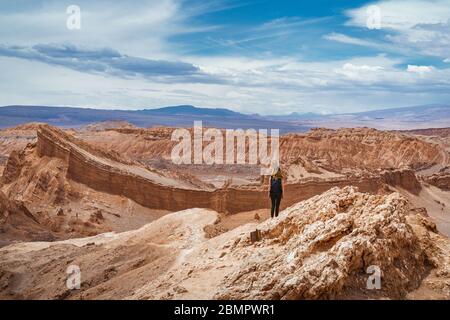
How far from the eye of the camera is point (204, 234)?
520 inches

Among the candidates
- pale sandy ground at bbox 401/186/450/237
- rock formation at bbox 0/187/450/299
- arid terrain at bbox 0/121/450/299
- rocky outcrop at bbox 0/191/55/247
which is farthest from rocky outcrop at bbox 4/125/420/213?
rock formation at bbox 0/187/450/299

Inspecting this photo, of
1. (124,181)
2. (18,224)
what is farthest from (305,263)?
(124,181)

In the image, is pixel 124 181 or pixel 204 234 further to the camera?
pixel 124 181

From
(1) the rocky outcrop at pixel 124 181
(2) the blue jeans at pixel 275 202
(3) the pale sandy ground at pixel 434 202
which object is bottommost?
(3) the pale sandy ground at pixel 434 202

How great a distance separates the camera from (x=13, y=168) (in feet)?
87.2

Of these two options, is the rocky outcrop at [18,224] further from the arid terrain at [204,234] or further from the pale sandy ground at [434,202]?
the pale sandy ground at [434,202]

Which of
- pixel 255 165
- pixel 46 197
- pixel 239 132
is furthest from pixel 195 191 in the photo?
pixel 239 132

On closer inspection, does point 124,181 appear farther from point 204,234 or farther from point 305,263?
point 305,263

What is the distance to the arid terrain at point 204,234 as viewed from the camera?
753 cm

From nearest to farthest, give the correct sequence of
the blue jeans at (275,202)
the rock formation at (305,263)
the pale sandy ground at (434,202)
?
the rock formation at (305,263)
the blue jeans at (275,202)
the pale sandy ground at (434,202)

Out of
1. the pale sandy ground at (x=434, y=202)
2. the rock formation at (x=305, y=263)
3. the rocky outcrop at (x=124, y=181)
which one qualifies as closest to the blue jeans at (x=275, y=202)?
the rock formation at (x=305, y=263)

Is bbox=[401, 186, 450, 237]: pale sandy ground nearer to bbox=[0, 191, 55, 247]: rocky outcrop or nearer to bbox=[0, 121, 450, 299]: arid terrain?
bbox=[0, 121, 450, 299]: arid terrain

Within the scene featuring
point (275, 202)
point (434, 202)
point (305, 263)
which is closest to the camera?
point (305, 263)
